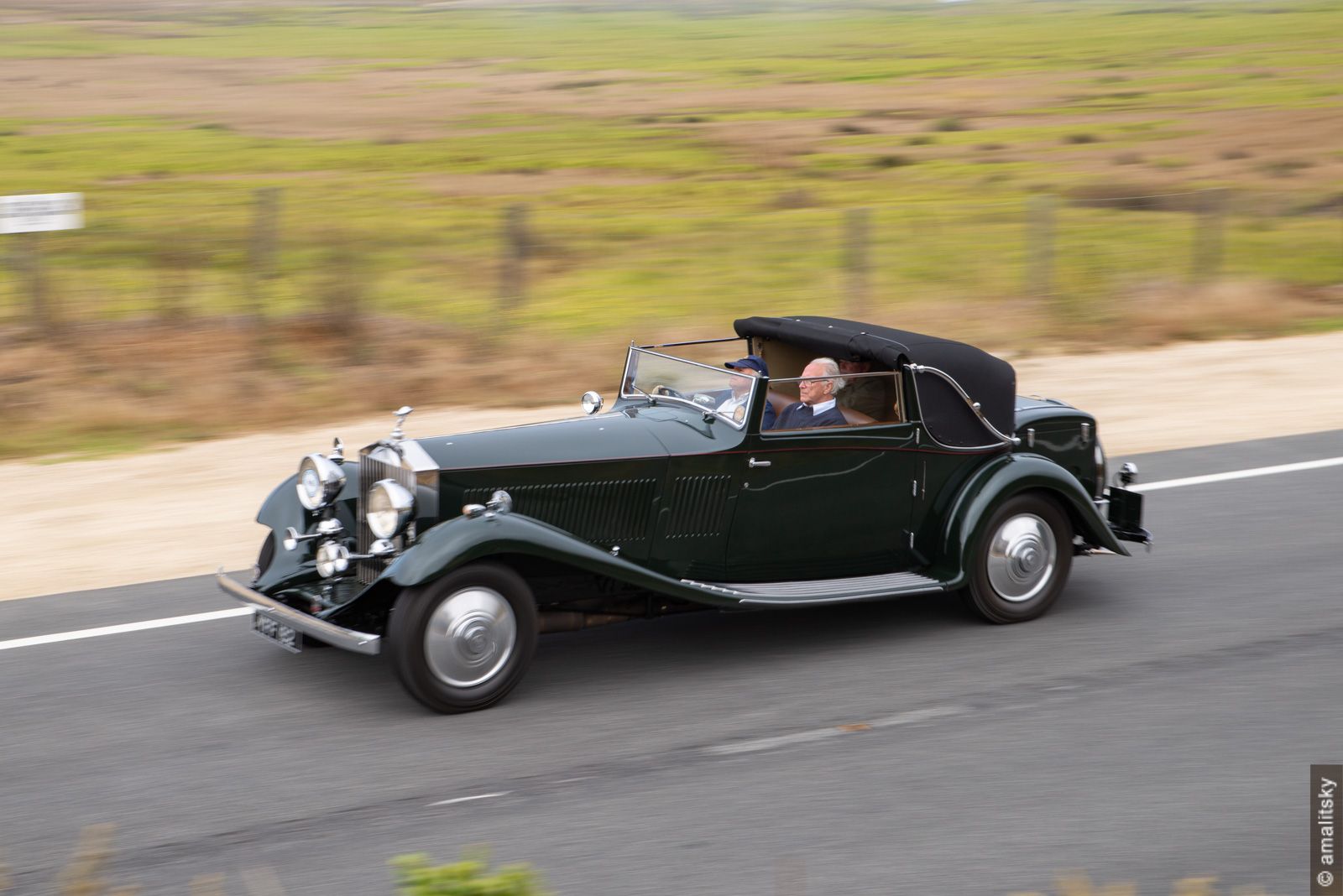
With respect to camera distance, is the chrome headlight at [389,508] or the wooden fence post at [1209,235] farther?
the wooden fence post at [1209,235]

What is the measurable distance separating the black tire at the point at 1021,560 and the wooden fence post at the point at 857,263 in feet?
28.9

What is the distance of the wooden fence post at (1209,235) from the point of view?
17.3 meters

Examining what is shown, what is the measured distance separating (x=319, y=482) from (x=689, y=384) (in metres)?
1.89

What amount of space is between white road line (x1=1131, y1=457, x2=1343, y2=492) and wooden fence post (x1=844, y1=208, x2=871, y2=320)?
613cm

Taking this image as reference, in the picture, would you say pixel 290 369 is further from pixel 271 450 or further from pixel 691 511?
pixel 691 511

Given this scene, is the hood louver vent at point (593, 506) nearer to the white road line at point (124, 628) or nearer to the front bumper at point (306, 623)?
the front bumper at point (306, 623)

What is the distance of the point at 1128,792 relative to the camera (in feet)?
16.8

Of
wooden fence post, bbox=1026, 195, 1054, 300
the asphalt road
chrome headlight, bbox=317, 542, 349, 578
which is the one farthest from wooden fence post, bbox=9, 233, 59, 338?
wooden fence post, bbox=1026, 195, 1054, 300

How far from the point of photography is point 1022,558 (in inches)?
275

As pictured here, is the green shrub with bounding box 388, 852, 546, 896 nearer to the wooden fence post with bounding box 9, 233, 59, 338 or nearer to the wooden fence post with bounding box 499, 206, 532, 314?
the wooden fence post with bounding box 9, 233, 59, 338

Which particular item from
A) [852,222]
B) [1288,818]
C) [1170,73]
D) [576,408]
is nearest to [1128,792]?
[1288,818]

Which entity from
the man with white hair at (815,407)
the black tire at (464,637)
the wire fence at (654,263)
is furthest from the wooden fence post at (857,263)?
the black tire at (464,637)

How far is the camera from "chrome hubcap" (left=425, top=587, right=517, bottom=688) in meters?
5.68

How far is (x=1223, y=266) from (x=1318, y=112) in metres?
26.4
